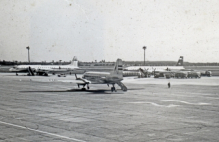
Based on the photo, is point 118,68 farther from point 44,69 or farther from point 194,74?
point 44,69

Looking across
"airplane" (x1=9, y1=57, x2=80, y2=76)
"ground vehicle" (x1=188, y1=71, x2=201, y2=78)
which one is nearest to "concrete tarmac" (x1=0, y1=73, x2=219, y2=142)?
→ "ground vehicle" (x1=188, y1=71, x2=201, y2=78)

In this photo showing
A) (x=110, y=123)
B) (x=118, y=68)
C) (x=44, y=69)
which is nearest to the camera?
(x=110, y=123)

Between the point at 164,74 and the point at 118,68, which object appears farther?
the point at 164,74

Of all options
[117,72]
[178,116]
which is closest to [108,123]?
[178,116]

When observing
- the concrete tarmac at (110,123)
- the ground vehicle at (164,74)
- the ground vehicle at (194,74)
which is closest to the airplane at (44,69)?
the ground vehicle at (164,74)

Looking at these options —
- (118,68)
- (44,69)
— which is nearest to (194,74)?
(118,68)

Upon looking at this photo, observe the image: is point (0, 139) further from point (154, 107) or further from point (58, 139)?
point (154, 107)

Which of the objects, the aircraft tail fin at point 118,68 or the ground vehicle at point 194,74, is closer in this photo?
the aircraft tail fin at point 118,68

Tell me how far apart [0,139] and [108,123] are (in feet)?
25.5

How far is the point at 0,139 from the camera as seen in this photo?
1675cm

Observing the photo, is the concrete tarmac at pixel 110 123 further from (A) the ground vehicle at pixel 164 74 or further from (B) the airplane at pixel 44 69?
(B) the airplane at pixel 44 69

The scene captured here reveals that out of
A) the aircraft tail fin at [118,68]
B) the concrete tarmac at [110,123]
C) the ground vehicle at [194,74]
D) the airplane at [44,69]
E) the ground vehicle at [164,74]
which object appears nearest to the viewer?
the concrete tarmac at [110,123]

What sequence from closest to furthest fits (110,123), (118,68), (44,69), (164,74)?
(110,123) < (118,68) < (164,74) < (44,69)

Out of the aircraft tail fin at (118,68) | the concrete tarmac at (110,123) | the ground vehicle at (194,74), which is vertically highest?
the aircraft tail fin at (118,68)
